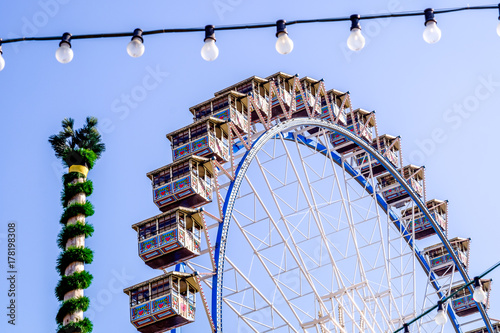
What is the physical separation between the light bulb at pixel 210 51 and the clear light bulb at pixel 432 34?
8.55 feet

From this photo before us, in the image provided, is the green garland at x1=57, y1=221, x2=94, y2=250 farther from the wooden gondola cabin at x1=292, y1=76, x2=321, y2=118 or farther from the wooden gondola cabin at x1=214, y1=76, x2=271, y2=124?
the wooden gondola cabin at x1=292, y1=76, x2=321, y2=118

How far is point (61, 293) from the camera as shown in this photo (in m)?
25.0

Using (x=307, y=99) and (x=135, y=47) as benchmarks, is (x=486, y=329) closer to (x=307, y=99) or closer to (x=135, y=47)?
(x=307, y=99)

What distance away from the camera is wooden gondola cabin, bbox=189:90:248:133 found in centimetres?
3048

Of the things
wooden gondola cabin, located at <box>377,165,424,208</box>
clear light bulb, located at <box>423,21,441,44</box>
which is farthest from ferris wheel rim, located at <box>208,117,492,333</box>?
clear light bulb, located at <box>423,21,441,44</box>

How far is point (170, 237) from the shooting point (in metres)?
25.9

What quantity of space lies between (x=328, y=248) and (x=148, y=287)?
8019 millimetres

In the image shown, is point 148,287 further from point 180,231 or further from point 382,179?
point 382,179

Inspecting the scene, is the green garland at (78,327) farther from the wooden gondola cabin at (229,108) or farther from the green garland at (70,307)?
the wooden gondola cabin at (229,108)

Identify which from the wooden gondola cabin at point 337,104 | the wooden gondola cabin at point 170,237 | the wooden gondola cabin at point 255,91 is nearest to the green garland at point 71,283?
the wooden gondola cabin at point 170,237

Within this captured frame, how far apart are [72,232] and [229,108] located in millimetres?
6995

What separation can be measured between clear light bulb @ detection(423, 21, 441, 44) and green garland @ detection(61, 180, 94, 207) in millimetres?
16484

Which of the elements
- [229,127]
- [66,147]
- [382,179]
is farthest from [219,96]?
[382,179]

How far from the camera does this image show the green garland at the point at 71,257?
2541cm
